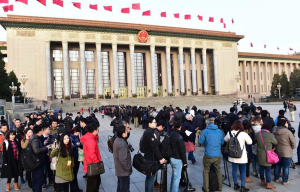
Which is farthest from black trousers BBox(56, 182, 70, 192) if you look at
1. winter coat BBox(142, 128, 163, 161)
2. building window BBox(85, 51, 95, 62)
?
building window BBox(85, 51, 95, 62)

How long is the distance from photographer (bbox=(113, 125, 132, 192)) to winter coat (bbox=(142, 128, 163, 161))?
467mm

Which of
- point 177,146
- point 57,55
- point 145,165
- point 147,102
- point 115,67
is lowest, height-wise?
point 145,165

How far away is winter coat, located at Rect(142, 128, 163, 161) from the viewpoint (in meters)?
4.71

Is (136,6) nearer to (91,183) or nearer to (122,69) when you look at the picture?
(122,69)

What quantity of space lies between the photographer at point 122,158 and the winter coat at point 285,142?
3.84 m

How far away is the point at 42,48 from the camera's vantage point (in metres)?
42.9

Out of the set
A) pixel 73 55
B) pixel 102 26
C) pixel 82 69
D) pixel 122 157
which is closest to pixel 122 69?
pixel 82 69

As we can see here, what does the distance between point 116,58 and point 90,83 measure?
25.6ft

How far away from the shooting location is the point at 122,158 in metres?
4.46

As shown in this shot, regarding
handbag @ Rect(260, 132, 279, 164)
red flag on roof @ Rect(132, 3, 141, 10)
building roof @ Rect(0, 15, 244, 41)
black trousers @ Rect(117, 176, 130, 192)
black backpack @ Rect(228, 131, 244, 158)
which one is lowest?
black trousers @ Rect(117, 176, 130, 192)

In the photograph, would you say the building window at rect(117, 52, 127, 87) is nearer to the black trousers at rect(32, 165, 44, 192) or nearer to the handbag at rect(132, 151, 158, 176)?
the black trousers at rect(32, 165, 44, 192)

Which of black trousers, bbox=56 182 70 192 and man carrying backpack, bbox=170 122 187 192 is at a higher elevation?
man carrying backpack, bbox=170 122 187 192

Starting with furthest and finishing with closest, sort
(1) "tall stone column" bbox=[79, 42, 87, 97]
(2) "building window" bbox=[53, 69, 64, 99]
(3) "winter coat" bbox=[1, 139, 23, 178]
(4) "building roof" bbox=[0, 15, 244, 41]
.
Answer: (2) "building window" bbox=[53, 69, 64, 99] → (1) "tall stone column" bbox=[79, 42, 87, 97] → (4) "building roof" bbox=[0, 15, 244, 41] → (3) "winter coat" bbox=[1, 139, 23, 178]

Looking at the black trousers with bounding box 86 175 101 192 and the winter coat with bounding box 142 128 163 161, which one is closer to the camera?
the winter coat with bounding box 142 128 163 161
